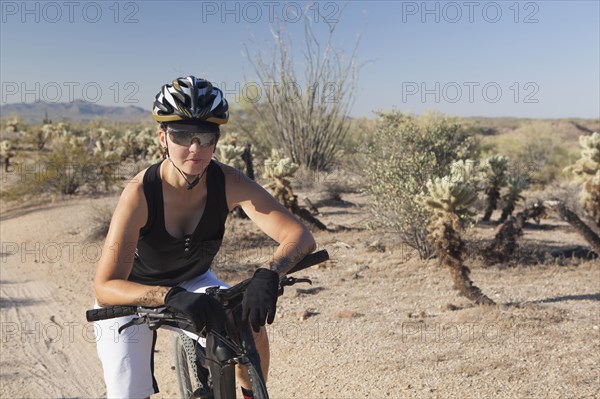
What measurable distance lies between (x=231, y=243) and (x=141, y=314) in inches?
329

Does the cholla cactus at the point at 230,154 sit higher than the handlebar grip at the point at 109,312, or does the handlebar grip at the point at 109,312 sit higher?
the cholla cactus at the point at 230,154

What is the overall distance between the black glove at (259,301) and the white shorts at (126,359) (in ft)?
2.29

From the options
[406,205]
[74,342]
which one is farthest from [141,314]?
[406,205]

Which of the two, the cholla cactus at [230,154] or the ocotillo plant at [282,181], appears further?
the cholla cactus at [230,154]

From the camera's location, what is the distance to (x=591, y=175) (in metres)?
10.2

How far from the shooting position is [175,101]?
8.41 feet

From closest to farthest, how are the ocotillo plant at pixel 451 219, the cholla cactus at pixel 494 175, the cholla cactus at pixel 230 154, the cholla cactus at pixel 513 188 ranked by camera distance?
the ocotillo plant at pixel 451 219
the cholla cactus at pixel 513 188
the cholla cactus at pixel 494 175
the cholla cactus at pixel 230 154

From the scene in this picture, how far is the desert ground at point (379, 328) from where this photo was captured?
4707 millimetres

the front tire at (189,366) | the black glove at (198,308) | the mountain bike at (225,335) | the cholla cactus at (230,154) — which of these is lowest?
the front tire at (189,366)

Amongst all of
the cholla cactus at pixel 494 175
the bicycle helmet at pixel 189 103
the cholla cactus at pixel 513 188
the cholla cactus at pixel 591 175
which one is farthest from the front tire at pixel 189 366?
the cholla cactus at pixel 494 175

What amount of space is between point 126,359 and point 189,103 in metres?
1.21

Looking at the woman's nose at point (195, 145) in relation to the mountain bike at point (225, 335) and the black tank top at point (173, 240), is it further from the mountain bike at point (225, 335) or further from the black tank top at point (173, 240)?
the mountain bike at point (225, 335)

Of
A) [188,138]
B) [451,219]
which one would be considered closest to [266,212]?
[188,138]

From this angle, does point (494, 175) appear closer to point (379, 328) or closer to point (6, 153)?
point (379, 328)
